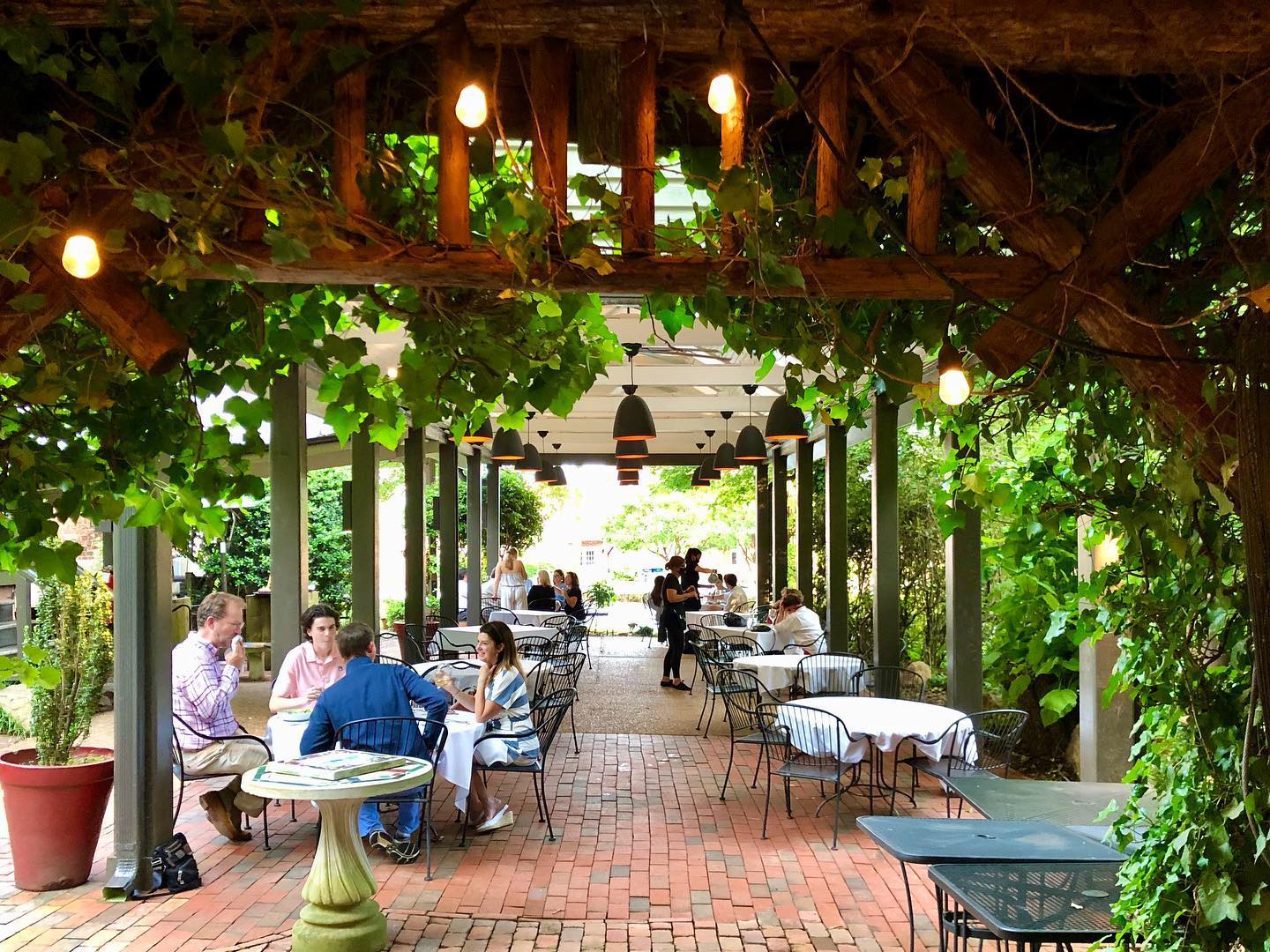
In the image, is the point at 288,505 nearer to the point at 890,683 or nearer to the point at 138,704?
the point at 138,704

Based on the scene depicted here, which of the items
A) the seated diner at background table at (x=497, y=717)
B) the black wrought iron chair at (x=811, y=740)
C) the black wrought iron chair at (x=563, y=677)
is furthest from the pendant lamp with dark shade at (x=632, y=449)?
the seated diner at background table at (x=497, y=717)

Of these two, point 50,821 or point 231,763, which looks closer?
point 50,821

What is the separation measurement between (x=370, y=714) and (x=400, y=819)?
62 cm

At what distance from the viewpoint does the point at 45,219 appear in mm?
2117

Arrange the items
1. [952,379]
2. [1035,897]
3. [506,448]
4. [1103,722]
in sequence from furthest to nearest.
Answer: [506,448] → [1103,722] → [1035,897] → [952,379]

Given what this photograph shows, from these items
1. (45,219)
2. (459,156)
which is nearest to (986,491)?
(459,156)

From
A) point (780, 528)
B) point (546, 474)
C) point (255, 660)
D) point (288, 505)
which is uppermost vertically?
point (546, 474)

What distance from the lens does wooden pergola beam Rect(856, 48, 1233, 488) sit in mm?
2229

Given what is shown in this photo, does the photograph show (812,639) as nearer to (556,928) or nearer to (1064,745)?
(1064,745)

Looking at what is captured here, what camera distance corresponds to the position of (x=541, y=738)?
7.01m

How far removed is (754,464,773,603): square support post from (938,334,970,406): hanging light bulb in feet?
46.3

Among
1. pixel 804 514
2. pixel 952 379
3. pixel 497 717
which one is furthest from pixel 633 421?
pixel 952 379

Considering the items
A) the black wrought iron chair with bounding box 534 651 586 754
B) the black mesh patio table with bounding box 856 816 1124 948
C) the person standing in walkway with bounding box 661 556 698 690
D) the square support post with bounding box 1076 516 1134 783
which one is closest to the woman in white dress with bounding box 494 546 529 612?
the person standing in walkway with bounding box 661 556 698 690

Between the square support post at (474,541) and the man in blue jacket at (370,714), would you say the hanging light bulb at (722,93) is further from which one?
the square support post at (474,541)
